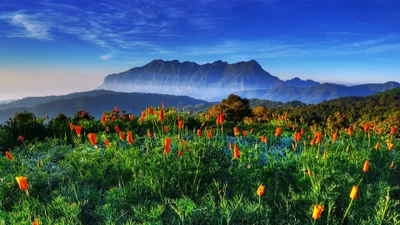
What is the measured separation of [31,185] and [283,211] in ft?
11.5

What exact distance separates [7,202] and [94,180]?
3.72ft

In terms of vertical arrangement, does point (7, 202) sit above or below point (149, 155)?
below

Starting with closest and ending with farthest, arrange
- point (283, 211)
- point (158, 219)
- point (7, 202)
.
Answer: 1. point (158, 219)
2. point (283, 211)
3. point (7, 202)

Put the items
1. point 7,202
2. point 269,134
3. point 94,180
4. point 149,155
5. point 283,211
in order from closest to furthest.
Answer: point 283,211, point 7,202, point 94,180, point 149,155, point 269,134

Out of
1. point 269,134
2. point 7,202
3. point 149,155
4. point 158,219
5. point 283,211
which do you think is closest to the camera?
point 158,219

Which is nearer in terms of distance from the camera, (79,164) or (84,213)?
(84,213)

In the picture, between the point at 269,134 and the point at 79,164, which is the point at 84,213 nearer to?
the point at 79,164

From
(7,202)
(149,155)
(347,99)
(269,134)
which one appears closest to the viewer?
(7,202)

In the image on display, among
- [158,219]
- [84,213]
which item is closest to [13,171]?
[84,213]

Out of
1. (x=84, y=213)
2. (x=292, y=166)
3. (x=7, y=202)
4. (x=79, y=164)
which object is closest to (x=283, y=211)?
(x=292, y=166)

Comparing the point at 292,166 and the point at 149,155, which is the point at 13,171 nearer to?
the point at 149,155

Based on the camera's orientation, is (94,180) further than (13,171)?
No

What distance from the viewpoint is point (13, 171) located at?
5027 mm

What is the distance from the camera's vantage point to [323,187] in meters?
4.03
